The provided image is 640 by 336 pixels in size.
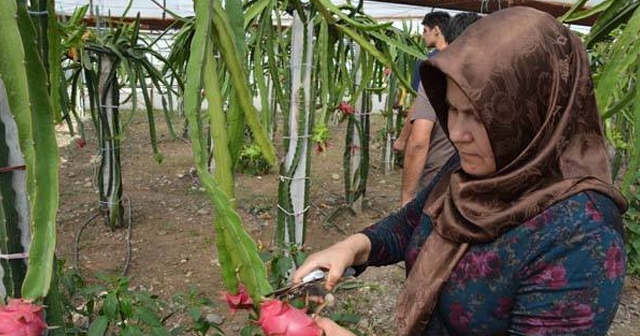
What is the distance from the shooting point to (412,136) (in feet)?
5.96

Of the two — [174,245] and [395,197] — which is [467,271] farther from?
[395,197]

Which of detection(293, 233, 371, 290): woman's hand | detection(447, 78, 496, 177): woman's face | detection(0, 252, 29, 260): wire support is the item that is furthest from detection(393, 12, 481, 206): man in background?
detection(0, 252, 29, 260): wire support

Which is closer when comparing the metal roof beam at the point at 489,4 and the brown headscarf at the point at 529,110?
the brown headscarf at the point at 529,110

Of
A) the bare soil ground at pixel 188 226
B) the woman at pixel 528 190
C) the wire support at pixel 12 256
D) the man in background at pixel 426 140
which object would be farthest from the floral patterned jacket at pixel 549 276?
the bare soil ground at pixel 188 226

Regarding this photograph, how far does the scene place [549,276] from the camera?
0.65m

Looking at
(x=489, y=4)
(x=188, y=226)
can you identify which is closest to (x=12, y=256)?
(x=489, y=4)

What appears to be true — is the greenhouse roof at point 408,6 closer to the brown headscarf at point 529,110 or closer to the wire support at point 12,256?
the wire support at point 12,256

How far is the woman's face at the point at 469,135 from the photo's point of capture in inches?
27.8

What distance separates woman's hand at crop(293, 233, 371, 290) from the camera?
2.73ft

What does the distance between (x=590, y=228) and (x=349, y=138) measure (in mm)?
2157

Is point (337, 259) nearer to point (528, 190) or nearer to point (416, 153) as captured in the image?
point (528, 190)

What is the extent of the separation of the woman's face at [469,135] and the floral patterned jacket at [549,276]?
0.31ft

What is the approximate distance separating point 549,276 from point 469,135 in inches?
7.8

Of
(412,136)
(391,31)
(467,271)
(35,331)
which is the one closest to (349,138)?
(391,31)
